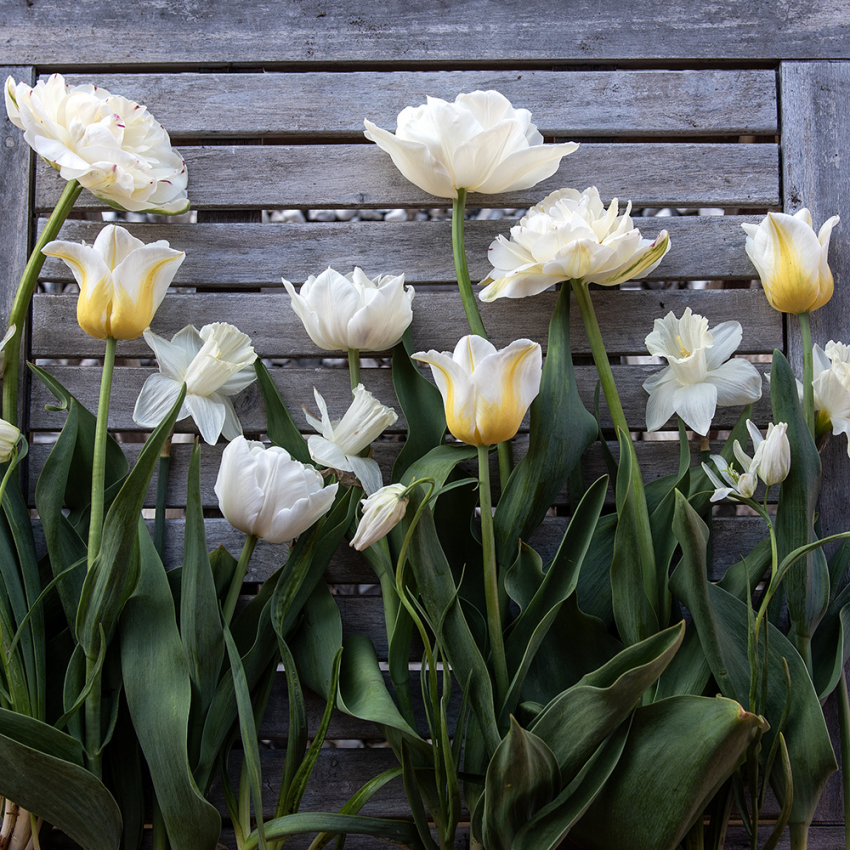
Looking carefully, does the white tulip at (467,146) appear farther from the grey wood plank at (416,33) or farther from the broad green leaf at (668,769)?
the broad green leaf at (668,769)

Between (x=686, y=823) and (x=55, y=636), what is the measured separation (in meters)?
0.63

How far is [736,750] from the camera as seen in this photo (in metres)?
0.56

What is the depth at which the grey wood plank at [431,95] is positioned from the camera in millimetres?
870

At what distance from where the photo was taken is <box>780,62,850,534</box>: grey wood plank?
84 centimetres

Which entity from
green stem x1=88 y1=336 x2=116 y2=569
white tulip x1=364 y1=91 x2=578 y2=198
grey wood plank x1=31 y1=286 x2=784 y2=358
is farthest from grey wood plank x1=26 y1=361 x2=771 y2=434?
white tulip x1=364 y1=91 x2=578 y2=198

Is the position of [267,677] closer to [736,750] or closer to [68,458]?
[68,458]

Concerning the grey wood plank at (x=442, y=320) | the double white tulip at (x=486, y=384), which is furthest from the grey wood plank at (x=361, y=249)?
the double white tulip at (x=486, y=384)

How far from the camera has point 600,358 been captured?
759mm

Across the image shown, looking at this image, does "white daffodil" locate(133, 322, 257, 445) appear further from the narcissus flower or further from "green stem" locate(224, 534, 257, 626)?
the narcissus flower

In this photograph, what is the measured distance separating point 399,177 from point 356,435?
1.14ft

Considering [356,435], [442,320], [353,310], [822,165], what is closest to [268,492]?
[356,435]

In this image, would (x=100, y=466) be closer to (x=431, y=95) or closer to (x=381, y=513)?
(x=381, y=513)

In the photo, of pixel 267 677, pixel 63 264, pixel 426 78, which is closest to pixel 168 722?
pixel 267 677

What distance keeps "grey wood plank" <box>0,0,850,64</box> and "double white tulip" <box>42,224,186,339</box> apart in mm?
320
